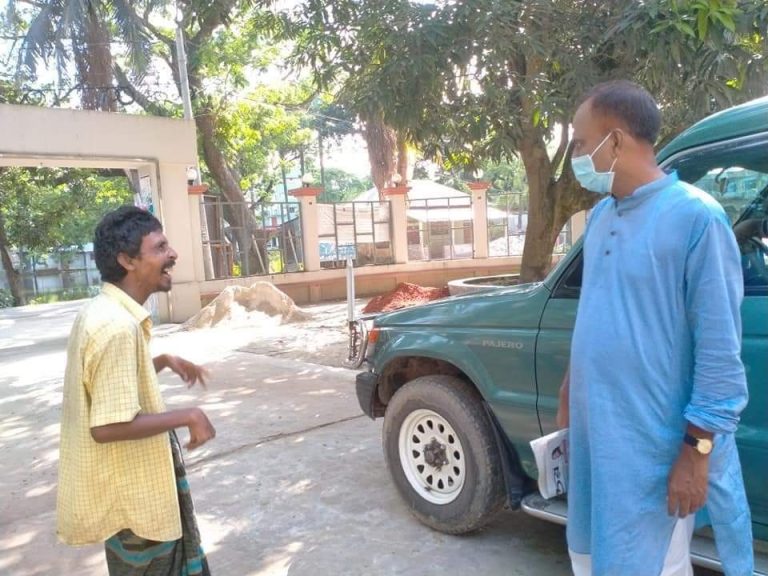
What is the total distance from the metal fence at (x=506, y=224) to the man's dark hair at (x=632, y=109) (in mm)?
15943

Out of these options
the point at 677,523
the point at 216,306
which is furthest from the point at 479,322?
the point at 216,306

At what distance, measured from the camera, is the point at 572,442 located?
201cm

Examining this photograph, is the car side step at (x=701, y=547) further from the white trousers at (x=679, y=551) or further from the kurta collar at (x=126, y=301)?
the kurta collar at (x=126, y=301)

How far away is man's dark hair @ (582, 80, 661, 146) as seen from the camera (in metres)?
1.88

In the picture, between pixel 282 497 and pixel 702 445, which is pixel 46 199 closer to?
pixel 282 497

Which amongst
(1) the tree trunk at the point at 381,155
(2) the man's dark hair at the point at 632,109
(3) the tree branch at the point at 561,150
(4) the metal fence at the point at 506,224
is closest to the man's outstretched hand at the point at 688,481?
(2) the man's dark hair at the point at 632,109

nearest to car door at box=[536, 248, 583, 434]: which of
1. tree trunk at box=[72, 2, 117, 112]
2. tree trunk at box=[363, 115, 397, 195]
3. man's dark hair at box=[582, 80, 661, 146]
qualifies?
man's dark hair at box=[582, 80, 661, 146]

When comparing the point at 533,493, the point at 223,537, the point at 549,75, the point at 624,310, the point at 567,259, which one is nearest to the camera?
the point at 624,310

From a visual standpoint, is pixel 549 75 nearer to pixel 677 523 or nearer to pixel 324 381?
pixel 324 381

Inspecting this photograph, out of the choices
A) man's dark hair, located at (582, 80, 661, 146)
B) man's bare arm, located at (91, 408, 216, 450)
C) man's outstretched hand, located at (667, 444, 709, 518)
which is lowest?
man's outstretched hand, located at (667, 444, 709, 518)

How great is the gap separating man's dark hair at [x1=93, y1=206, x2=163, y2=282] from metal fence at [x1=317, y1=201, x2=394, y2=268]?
13.6 m

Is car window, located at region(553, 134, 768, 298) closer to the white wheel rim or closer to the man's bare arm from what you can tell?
the white wheel rim

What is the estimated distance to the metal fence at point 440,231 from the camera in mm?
17391

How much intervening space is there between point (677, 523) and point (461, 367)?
157cm
